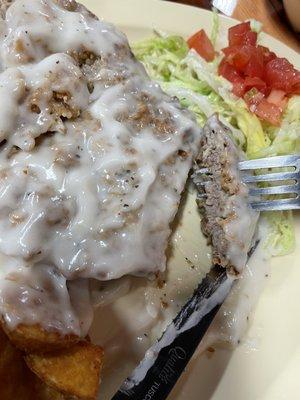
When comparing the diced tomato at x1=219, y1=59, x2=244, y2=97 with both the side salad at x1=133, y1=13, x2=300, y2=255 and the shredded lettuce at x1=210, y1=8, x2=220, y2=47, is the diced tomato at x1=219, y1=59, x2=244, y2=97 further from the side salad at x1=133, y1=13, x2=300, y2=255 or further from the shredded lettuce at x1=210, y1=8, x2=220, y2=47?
the shredded lettuce at x1=210, y1=8, x2=220, y2=47

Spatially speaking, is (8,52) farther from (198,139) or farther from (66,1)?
(198,139)

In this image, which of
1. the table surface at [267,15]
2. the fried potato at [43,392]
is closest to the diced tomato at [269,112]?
the table surface at [267,15]

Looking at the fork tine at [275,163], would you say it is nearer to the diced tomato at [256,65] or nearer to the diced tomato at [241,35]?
the diced tomato at [256,65]

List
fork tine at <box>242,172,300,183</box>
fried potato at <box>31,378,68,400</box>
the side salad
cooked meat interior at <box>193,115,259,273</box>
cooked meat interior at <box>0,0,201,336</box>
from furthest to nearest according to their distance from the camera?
the side salad → fork tine at <box>242,172,300,183</box> → cooked meat interior at <box>193,115,259,273</box> → cooked meat interior at <box>0,0,201,336</box> → fried potato at <box>31,378,68,400</box>

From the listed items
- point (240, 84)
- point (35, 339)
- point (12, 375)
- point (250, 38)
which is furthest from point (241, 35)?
point (12, 375)

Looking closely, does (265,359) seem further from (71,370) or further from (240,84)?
(240,84)

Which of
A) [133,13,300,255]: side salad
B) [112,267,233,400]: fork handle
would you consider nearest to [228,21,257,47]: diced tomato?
[133,13,300,255]: side salad
